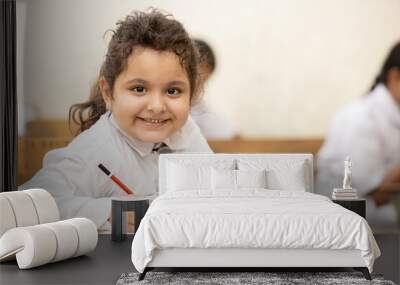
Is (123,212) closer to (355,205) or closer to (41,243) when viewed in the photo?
(41,243)

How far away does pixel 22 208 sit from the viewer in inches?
214

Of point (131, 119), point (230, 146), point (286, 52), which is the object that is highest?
point (286, 52)

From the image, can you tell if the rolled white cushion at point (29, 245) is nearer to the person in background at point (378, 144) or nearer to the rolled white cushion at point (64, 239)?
the rolled white cushion at point (64, 239)

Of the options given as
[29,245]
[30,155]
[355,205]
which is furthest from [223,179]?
[30,155]

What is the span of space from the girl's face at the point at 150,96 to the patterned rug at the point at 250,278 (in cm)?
203

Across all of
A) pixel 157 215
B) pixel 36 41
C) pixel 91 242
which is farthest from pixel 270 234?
pixel 36 41

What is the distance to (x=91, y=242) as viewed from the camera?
220 inches

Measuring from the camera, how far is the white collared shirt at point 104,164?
6836mm

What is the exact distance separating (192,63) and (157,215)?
7.88 feet

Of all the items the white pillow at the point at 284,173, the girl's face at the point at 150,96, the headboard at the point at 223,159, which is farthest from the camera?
the girl's face at the point at 150,96

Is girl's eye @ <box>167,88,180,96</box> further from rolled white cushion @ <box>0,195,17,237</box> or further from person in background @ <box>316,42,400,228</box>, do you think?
rolled white cushion @ <box>0,195,17,237</box>

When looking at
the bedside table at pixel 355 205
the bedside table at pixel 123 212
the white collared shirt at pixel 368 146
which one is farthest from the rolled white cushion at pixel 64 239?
the white collared shirt at pixel 368 146

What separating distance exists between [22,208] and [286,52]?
2.91m

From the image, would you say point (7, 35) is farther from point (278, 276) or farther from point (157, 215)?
point (278, 276)
